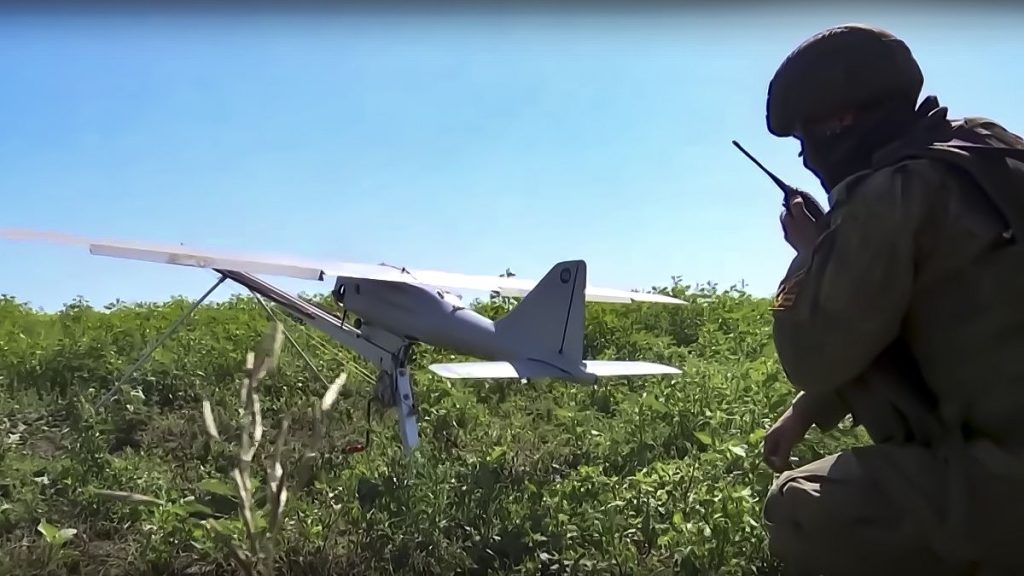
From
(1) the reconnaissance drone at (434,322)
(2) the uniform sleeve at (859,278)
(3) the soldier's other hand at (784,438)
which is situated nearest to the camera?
(2) the uniform sleeve at (859,278)

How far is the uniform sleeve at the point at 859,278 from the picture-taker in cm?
110

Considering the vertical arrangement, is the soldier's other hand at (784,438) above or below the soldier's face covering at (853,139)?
below

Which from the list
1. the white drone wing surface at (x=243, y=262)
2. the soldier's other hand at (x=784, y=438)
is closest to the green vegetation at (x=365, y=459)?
the white drone wing surface at (x=243, y=262)

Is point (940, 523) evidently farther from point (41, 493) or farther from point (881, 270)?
point (41, 493)

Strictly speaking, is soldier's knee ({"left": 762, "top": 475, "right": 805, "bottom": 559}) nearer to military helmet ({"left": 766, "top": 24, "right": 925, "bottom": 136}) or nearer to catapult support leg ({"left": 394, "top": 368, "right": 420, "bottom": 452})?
military helmet ({"left": 766, "top": 24, "right": 925, "bottom": 136})

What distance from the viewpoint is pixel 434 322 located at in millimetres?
3641

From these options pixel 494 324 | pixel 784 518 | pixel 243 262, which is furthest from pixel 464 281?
pixel 784 518

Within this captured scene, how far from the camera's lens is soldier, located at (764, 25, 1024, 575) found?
3.63ft

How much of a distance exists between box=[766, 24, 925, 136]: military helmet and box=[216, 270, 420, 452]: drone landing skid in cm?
233

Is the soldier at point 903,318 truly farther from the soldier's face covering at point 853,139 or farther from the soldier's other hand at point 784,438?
the soldier's other hand at point 784,438

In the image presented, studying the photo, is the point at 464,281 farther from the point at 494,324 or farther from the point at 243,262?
the point at 243,262

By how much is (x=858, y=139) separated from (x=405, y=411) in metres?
2.45

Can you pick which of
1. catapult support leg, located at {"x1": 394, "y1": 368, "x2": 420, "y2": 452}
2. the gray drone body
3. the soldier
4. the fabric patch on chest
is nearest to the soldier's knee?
the soldier

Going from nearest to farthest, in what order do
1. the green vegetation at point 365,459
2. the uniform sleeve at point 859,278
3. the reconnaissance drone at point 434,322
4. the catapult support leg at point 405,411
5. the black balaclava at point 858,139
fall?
the uniform sleeve at point 859,278 < the black balaclava at point 858,139 < the green vegetation at point 365,459 < the catapult support leg at point 405,411 < the reconnaissance drone at point 434,322
